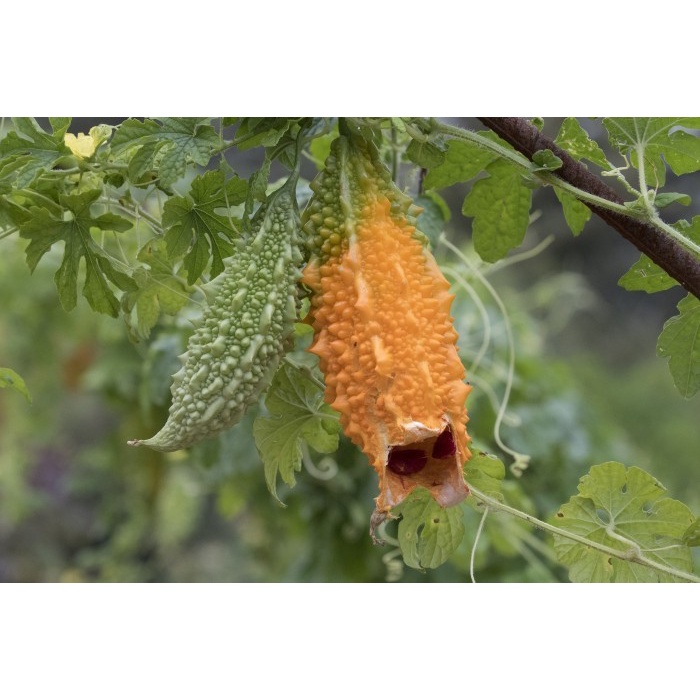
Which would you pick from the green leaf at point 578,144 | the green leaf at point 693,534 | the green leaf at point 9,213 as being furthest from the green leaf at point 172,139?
the green leaf at point 693,534

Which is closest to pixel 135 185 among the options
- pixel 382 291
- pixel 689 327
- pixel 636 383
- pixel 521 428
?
pixel 382 291

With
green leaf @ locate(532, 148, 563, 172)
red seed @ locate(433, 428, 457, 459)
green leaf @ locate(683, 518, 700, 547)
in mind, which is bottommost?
green leaf @ locate(683, 518, 700, 547)

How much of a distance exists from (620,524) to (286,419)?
431 millimetres

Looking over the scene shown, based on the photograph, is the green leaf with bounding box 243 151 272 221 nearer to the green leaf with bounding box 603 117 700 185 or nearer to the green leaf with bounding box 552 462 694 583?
the green leaf with bounding box 603 117 700 185

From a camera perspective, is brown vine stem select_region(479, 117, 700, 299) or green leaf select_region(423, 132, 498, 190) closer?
brown vine stem select_region(479, 117, 700, 299)

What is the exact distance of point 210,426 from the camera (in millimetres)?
915

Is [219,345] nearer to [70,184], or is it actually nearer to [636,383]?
[70,184]

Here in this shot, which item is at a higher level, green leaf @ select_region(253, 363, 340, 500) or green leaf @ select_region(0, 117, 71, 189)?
green leaf @ select_region(0, 117, 71, 189)

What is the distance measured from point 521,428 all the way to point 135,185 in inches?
71.6

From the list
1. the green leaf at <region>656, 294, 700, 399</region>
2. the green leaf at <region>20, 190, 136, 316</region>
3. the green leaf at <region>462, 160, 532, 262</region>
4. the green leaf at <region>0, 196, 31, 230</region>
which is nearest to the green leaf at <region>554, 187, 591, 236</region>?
the green leaf at <region>462, 160, 532, 262</region>

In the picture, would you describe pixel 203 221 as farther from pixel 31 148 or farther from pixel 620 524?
pixel 620 524

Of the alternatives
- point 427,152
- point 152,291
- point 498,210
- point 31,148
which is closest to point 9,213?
point 31,148

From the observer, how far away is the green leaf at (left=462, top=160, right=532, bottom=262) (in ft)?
3.94

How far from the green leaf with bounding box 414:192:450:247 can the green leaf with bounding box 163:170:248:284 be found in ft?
1.16
